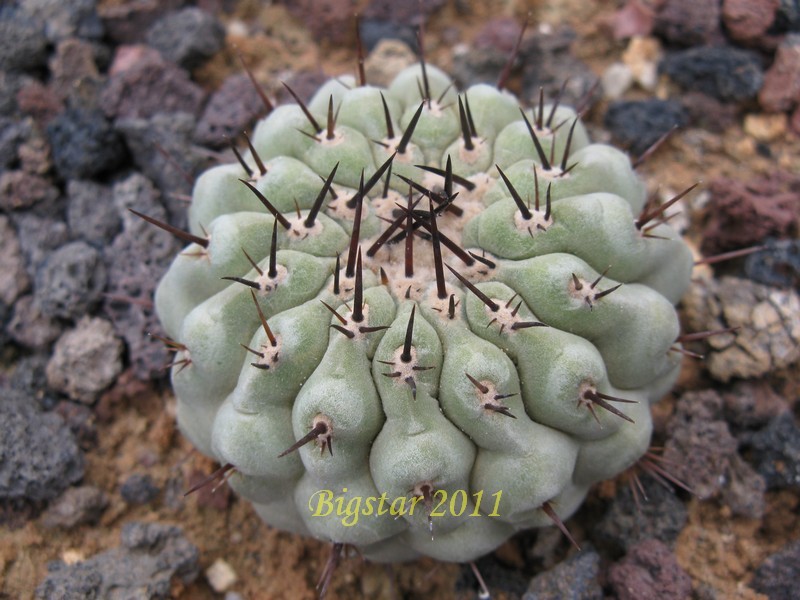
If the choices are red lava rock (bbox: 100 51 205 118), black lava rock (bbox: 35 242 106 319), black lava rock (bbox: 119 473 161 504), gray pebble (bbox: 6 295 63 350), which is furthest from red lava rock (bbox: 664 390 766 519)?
red lava rock (bbox: 100 51 205 118)

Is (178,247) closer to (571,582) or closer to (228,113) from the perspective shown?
(228,113)

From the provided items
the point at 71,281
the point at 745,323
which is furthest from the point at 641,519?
the point at 71,281

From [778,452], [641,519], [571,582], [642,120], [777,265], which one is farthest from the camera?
[642,120]

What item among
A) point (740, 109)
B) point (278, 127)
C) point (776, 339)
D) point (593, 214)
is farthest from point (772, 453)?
point (278, 127)

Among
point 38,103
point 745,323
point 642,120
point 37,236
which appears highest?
point 38,103

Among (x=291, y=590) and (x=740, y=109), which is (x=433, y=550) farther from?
(x=740, y=109)

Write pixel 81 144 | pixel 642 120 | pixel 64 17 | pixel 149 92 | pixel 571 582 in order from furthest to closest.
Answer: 1. pixel 64 17
2. pixel 149 92
3. pixel 642 120
4. pixel 81 144
5. pixel 571 582

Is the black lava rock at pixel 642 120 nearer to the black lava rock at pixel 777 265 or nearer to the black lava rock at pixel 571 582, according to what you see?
the black lava rock at pixel 777 265
